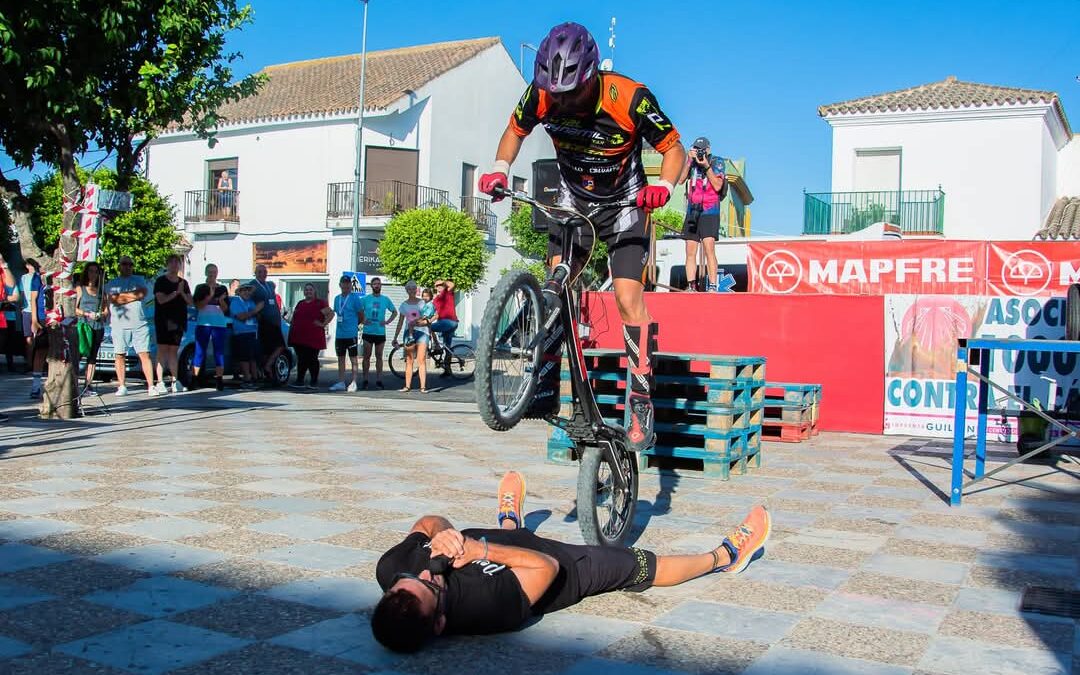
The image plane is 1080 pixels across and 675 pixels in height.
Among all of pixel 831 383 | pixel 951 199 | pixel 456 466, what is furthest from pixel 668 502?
pixel 951 199

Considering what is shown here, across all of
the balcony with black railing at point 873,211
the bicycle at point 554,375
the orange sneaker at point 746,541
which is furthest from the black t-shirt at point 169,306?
the balcony with black railing at point 873,211

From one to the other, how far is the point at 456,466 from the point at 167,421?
389cm

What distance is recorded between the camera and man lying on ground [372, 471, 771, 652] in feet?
10.3

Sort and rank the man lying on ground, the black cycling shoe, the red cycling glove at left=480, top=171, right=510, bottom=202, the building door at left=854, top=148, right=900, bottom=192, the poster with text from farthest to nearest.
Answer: the building door at left=854, top=148, right=900, bottom=192
the poster with text
the black cycling shoe
the red cycling glove at left=480, top=171, right=510, bottom=202
the man lying on ground

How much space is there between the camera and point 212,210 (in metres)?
37.0

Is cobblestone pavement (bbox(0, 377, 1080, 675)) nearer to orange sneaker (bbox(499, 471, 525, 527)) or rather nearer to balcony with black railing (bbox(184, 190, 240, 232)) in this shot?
orange sneaker (bbox(499, 471, 525, 527))

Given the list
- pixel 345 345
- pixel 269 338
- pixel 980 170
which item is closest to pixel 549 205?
pixel 345 345

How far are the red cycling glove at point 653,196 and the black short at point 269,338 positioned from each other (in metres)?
11.7

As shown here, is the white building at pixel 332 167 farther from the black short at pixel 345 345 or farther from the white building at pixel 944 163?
the black short at pixel 345 345

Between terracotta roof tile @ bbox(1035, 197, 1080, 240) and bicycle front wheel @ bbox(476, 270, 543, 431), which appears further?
terracotta roof tile @ bbox(1035, 197, 1080, 240)

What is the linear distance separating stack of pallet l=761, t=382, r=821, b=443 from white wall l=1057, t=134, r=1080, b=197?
26.3 m

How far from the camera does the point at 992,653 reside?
338 centimetres

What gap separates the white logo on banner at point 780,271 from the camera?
42.6 ft

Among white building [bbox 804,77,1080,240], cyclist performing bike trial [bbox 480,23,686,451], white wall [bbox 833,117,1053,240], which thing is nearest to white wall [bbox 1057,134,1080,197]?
white building [bbox 804,77,1080,240]
